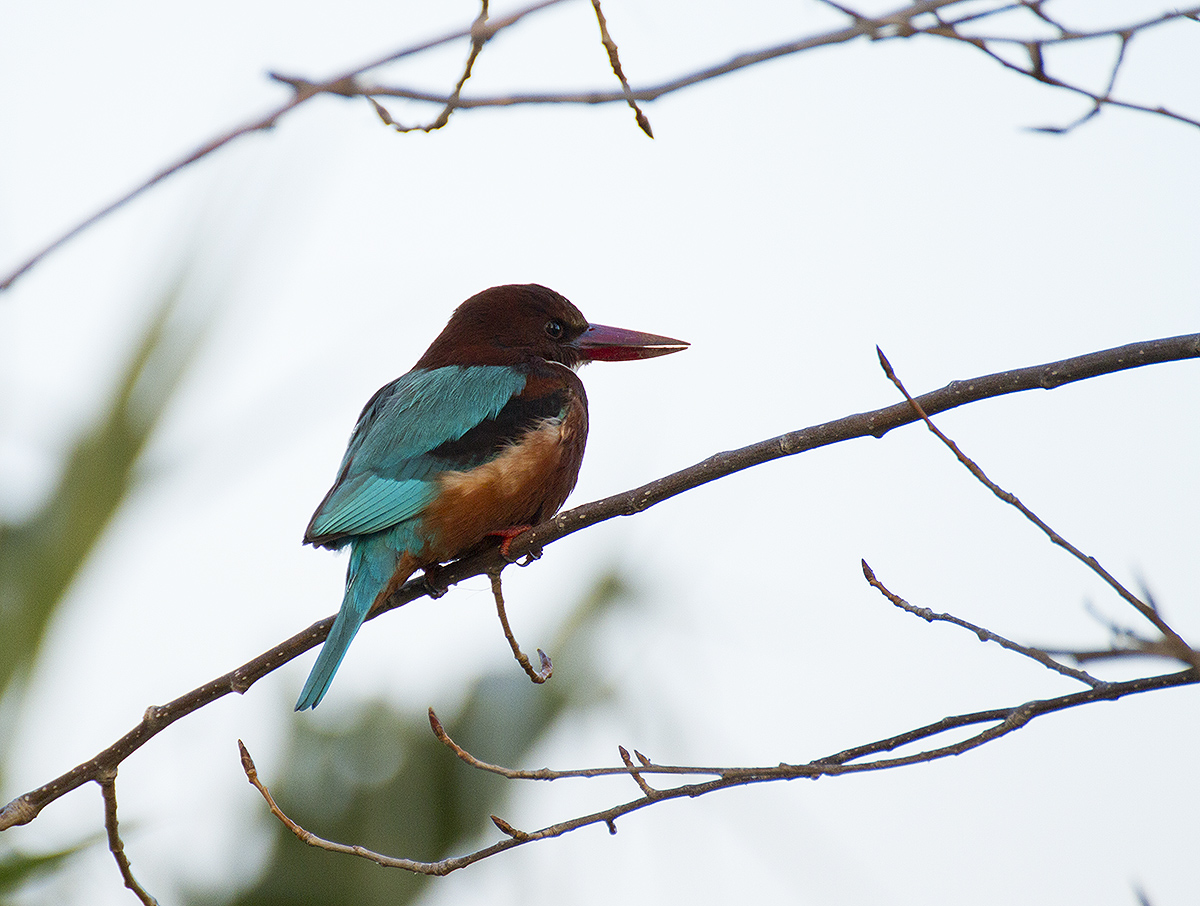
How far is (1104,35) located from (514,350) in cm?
243

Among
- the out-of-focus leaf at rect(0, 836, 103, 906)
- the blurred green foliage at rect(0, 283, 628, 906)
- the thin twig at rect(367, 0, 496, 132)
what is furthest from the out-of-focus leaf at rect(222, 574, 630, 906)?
the thin twig at rect(367, 0, 496, 132)

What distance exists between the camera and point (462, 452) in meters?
3.43

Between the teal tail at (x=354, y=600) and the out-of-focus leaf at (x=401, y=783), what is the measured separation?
5.30 feet

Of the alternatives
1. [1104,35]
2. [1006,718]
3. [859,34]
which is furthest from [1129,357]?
[859,34]

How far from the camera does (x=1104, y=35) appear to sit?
5.85 ft

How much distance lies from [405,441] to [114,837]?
152 centimetres

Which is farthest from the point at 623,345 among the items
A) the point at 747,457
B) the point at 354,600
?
the point at 747,457

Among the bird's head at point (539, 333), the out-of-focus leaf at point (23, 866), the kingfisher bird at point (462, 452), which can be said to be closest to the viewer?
the kingfisher bird at point (462, 452)

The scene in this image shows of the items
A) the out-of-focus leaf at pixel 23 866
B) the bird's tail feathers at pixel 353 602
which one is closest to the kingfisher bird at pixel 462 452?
the bird's tail feathers at pixel 353 602

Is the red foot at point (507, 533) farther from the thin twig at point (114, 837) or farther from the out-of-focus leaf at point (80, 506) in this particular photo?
the out-of-focus leaf at point (80, 506)

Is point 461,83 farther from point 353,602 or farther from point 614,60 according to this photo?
point 353,602

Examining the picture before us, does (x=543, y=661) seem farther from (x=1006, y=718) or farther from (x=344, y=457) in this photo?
(x=344, y=457)

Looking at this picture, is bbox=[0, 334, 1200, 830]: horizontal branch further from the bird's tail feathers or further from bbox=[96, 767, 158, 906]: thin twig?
the bird's tail feathers

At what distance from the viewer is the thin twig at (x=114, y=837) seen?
215cm
